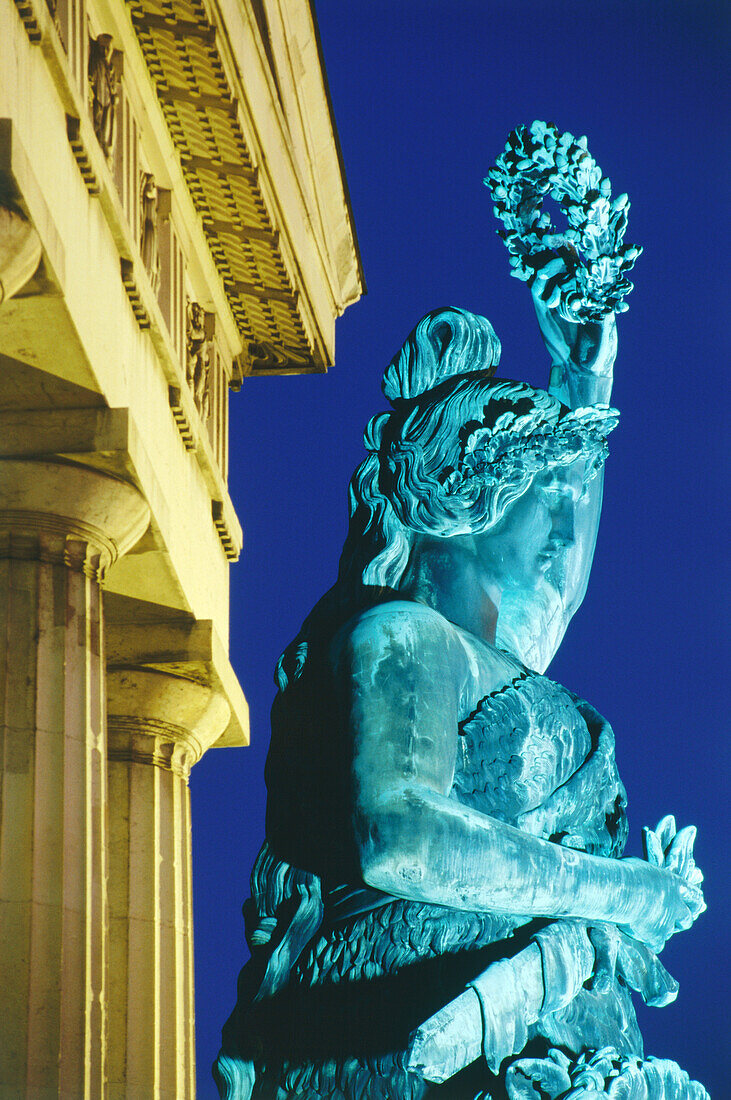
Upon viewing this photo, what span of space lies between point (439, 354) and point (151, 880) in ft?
54.2

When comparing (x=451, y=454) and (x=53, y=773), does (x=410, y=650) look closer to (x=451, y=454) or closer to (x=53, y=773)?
(x=451, y=454)

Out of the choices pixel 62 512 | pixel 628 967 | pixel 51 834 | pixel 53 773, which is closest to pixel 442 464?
pixel 628 967

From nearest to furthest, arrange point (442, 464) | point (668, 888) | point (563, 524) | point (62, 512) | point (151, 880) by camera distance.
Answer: point (668, 888) → point (442, 464) → point (563, 524) → point (62, 512) → point (151, 880)

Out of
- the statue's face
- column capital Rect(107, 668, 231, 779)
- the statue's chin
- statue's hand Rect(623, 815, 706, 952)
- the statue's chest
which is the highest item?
column capital Rect(107, 668, 231, 779)

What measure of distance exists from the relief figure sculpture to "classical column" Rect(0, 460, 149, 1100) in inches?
391

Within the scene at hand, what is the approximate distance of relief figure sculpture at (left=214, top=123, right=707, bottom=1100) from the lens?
4781 millimetres

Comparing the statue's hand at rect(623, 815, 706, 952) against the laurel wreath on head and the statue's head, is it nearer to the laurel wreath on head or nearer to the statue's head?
the statue's head

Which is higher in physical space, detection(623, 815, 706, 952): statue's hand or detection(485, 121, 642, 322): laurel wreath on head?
detection(485, 121, 642, 322): laurel wreath on head

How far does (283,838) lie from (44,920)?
1060 centimetres

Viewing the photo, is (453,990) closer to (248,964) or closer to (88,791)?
(248,964)

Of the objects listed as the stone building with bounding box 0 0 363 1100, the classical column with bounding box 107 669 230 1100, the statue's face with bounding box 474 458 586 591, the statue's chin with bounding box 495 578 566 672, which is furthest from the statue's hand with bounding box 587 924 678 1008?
the classical column with bounding box 107 669 230 1100

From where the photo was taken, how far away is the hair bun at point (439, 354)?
558cm

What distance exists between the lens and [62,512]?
16.3 m

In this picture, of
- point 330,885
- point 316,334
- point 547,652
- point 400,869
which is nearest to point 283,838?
point 330,885
